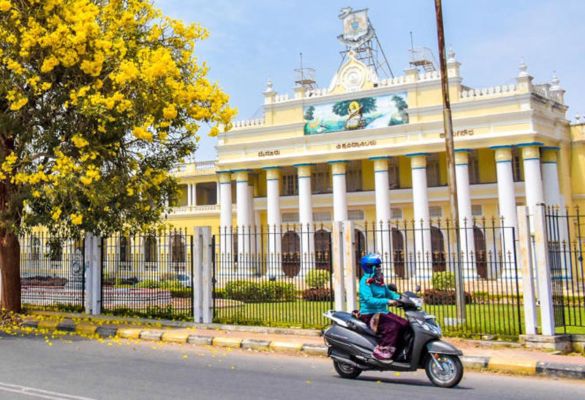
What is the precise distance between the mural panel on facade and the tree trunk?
68.6 ft

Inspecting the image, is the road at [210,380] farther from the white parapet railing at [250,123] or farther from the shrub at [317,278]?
the white parapet railing at [250,123]

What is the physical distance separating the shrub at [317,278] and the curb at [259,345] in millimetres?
3900

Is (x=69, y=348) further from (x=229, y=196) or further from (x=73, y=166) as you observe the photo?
(x=229, y=196)

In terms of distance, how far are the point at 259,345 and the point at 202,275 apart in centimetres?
297

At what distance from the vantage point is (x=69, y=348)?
10.4 metres

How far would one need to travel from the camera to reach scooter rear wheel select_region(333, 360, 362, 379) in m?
7.86

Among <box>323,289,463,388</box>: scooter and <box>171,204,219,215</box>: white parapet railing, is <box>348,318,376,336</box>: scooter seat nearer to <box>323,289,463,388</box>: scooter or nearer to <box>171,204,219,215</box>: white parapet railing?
<box>323,289,463,388</box>: scooter

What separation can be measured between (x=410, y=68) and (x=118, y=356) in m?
25.0

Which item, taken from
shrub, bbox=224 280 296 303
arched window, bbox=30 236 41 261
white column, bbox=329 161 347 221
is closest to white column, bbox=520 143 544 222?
white column, bbox=329 161 347 221

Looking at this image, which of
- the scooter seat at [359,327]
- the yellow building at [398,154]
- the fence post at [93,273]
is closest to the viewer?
the scooter seat at [359,327]

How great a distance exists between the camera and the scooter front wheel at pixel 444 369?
7160 millimetres

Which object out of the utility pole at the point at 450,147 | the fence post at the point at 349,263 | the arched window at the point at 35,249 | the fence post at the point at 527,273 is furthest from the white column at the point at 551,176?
the arched window at the point at 35,249

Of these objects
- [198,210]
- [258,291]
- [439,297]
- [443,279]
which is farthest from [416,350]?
[198,210]

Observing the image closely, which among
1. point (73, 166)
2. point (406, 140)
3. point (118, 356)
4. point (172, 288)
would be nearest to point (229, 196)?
point (406, 140)
